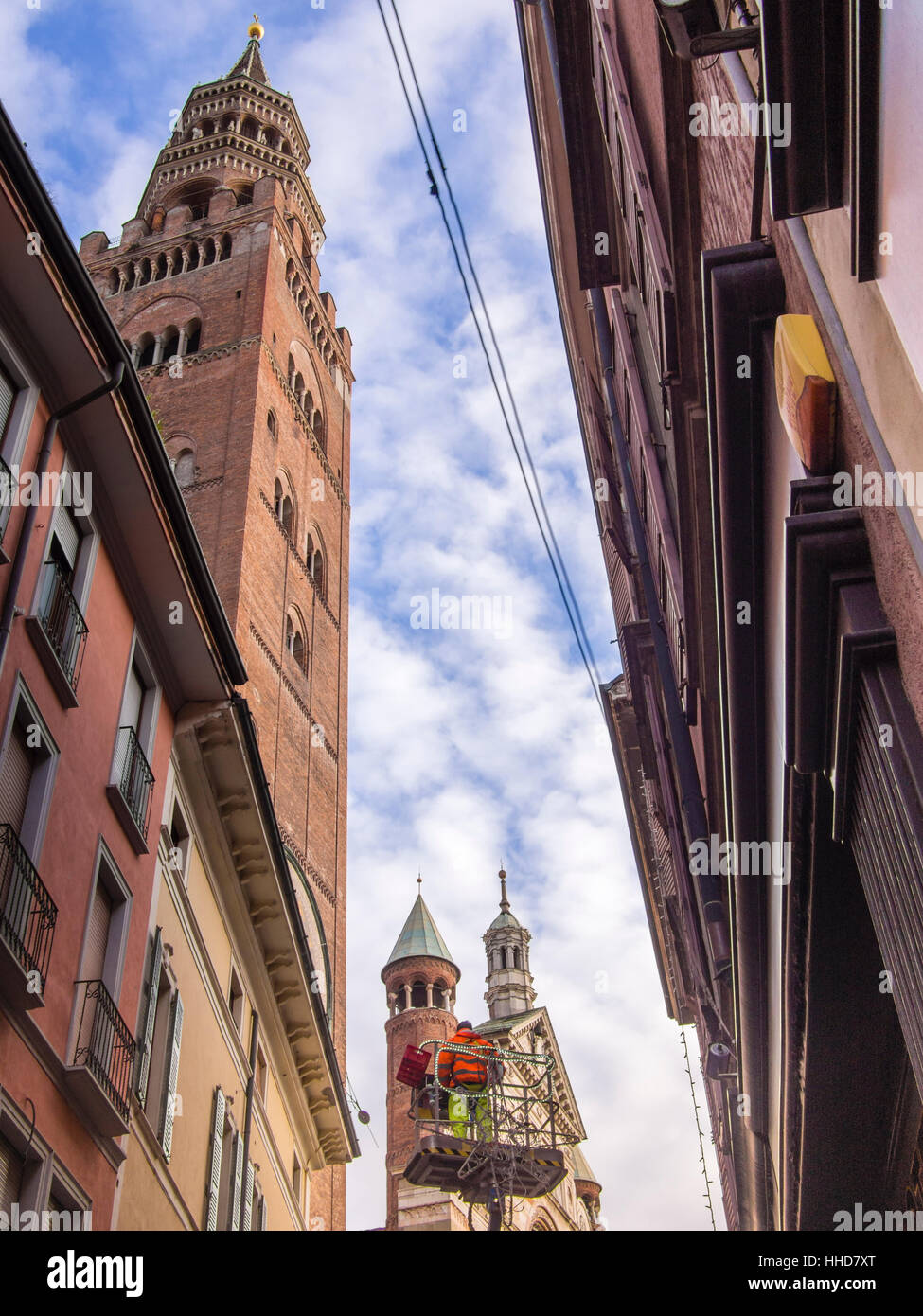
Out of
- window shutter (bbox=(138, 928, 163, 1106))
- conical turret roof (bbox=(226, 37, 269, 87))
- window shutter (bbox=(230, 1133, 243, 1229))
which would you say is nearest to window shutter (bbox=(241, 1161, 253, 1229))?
window shutter (bbox=(230, 1133, 243, 1229))

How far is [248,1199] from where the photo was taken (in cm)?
1559

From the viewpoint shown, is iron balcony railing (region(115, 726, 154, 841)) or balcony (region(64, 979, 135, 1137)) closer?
balcony (region(64, 979, 135, 1137))

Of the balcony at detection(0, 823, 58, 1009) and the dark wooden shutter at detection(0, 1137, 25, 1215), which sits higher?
the balcony at detection(0, 823, 58, 1009)

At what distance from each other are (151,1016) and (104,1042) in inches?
69.2

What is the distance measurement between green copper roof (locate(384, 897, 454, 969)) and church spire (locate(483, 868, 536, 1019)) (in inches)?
305

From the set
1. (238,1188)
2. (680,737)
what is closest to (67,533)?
(680,737)

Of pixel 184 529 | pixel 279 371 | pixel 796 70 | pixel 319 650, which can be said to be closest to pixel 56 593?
pixel 184 529

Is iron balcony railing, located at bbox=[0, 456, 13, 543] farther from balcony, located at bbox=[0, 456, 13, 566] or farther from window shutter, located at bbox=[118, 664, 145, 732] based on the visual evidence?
window shutter, located at bbox=[118, 664, 145, 732]

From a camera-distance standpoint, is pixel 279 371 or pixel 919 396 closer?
pixel 919 396

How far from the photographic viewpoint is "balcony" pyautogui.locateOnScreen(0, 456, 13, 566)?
9223 mm

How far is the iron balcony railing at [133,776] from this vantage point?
11375mm

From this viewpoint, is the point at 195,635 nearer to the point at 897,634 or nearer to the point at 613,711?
the point at 897,634

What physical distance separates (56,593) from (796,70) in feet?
24.7

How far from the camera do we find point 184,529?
42.0 ft
